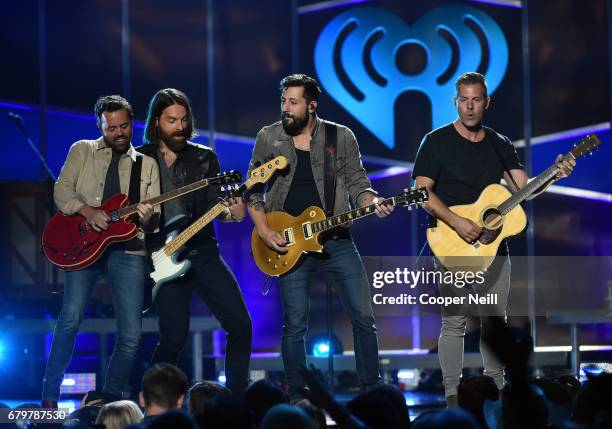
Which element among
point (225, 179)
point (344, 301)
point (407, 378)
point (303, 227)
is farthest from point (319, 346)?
point (225, 179)

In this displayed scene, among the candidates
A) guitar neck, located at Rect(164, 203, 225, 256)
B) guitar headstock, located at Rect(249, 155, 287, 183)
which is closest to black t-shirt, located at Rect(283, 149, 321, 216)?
guitar headstock, located at Rect(249, 155, 287, 183)

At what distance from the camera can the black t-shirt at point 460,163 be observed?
19.9ft

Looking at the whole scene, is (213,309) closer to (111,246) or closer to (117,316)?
(117,316)

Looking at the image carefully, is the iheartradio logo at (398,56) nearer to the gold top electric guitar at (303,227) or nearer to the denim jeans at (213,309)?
the gold top electric guitar at (303,227)

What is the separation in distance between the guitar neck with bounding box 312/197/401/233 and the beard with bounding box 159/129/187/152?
997 mm

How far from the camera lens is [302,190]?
20.1ft

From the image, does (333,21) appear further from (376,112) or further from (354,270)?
(354,270)

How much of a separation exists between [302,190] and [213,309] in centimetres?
95

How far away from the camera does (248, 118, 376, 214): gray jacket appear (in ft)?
20.1

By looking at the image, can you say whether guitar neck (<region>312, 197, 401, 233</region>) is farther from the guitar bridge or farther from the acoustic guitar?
the acoustic guitar

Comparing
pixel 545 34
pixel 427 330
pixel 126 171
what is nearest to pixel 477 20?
pixel 545 34

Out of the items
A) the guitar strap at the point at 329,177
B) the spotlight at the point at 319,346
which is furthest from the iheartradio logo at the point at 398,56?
the guitar strap at the point at 329,177

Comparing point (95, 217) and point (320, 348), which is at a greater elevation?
point (95, 217)

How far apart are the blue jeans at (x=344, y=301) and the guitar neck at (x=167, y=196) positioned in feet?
2.57
